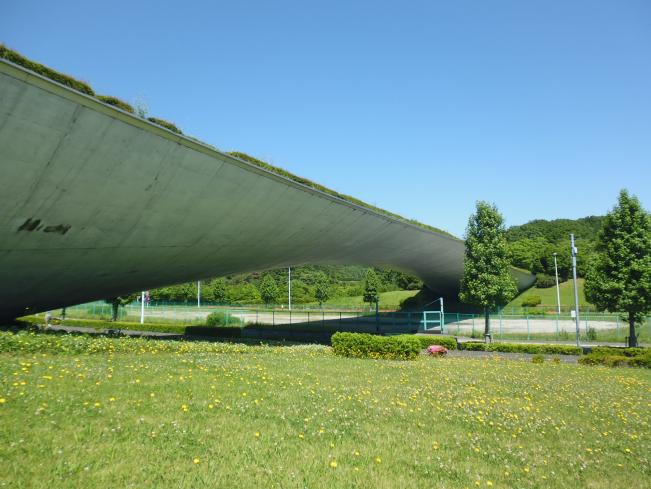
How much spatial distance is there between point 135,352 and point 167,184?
5675 millimetres

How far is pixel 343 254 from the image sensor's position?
30.5m

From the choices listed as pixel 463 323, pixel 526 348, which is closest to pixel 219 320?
pixel 463 323

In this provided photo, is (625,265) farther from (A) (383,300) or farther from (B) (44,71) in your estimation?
(A) (383,300)

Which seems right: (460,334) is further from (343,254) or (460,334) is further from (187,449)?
(187,449)

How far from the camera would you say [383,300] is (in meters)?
72.5

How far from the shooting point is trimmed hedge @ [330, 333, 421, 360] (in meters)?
17.3

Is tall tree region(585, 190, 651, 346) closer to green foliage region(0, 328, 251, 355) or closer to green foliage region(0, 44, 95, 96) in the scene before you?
green foliage region(0, 328, 251, 355)

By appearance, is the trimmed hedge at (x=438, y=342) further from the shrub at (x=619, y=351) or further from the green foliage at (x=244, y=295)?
the green foliage at (x=244, y=295)

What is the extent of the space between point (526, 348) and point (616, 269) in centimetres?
695

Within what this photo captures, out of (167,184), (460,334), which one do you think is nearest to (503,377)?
(167,184)

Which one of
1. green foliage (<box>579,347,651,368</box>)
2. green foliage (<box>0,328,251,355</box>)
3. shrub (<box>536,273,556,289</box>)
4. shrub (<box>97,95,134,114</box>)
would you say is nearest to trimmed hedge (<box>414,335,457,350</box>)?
green foliage (<box>579,347,651,368</box>)

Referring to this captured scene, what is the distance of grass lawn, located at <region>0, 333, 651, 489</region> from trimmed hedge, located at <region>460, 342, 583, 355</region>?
12749 millimetres

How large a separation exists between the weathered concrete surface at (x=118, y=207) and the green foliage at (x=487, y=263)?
9.28 m

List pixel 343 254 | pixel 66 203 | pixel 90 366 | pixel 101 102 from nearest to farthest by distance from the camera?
pixel 90 366
pixel 101 102
pixel 66 203
pixel 343 254
